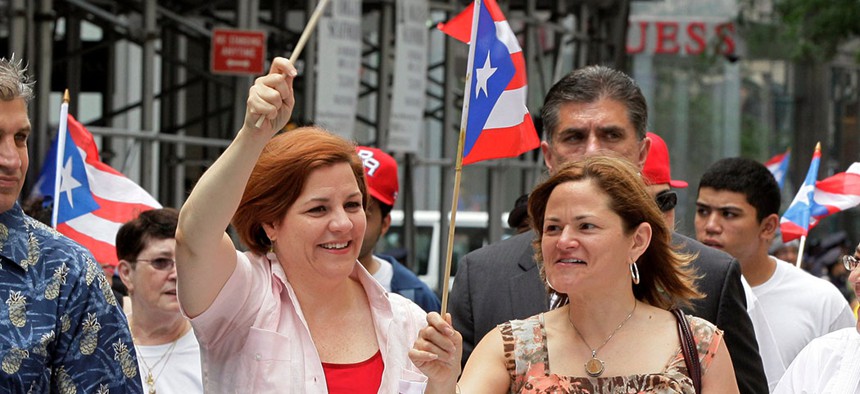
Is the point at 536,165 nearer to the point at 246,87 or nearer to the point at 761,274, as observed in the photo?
the point at 246,87

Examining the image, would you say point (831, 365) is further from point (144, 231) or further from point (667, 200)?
point (144, 231)

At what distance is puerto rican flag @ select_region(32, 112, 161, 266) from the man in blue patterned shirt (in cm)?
364

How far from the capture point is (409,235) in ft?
53.1

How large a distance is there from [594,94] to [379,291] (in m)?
1.10

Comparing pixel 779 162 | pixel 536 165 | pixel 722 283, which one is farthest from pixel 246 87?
pixel 722 283

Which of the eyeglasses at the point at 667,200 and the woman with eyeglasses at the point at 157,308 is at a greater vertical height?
the eyeglasses at the point at 667,200

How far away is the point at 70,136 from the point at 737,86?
27.6 m

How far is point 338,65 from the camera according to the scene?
42.9 ft

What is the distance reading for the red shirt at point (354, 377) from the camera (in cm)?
405

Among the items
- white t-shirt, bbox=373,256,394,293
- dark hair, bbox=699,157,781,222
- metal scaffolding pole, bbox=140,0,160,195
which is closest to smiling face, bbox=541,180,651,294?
white t-shirt, bbox=373,256,394,293

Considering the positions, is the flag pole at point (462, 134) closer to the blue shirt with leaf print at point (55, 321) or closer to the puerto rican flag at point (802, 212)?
the blue shirt with leaf print at point (55, 321)

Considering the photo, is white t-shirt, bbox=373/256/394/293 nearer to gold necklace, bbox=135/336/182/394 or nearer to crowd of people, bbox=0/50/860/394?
gold necklace, bbox=135/336/182/394

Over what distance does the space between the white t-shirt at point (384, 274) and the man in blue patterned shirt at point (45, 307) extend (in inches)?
133

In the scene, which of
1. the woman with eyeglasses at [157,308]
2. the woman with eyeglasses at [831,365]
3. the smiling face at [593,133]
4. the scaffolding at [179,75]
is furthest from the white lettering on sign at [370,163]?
the scaffolding at [179,75]
